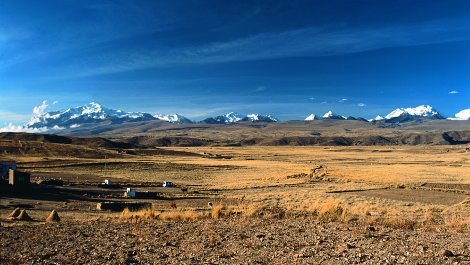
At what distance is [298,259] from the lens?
12266mm

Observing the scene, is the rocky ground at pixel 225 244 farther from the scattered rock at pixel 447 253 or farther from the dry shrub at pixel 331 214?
the dry shrub at pixel 331 214

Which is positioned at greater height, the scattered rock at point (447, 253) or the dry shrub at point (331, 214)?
the scattered rock at point (447, 253)

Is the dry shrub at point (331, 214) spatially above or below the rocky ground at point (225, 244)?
below

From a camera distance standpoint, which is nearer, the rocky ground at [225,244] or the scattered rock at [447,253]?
the rocky ground at [225,244]

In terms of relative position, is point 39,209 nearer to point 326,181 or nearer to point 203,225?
point 203,225

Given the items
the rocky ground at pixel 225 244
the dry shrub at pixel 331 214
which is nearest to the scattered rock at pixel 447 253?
the rocky ground at pixel 225 244

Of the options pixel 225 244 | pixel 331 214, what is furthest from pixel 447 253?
pixel 331 214

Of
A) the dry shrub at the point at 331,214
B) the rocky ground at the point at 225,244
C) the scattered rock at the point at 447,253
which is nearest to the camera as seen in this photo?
the rocky ground at the point at 225,244

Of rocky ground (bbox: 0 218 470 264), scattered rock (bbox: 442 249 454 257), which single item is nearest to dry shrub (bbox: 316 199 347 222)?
rocky ground (bbox: 0 218 470 264)

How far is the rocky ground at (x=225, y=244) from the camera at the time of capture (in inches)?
480

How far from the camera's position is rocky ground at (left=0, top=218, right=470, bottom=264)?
12180mm

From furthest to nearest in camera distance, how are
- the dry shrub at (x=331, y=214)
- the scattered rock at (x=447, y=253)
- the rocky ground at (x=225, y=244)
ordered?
1. the dry shrub at (x=331, y=214)
2. the scattered rock at (x=447, y=253)
3. the rocky ground at (x=225, y=244)

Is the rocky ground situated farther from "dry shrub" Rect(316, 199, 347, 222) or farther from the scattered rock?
"dry shrub" Rect(316, 199, 347, 222)

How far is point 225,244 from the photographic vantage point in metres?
14.2
